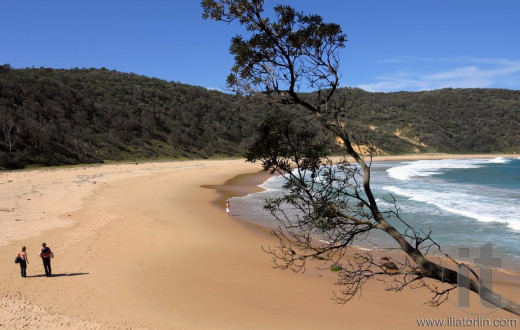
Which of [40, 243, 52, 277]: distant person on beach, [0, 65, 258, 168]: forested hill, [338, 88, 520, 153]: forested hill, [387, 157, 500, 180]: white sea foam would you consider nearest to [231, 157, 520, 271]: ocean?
[387, 157, 500, 180]: white sea foam

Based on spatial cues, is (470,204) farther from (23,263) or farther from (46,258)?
(23,263)

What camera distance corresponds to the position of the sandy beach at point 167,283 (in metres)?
8.41

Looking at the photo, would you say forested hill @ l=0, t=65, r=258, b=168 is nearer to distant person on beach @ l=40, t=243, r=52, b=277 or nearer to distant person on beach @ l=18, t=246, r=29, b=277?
distant person on beach @ l=40, t=243, r=52, b=277

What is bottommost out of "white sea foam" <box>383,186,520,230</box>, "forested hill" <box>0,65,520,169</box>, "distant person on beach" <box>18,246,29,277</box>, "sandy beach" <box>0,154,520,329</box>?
"white sea foam" <box>383,186,520,230</box>

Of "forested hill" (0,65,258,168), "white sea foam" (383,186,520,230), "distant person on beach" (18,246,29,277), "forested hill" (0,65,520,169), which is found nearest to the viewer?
"distant person on beach" (18,246,29,277)

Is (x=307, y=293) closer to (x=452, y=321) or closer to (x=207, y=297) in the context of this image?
(x=207, y=297)

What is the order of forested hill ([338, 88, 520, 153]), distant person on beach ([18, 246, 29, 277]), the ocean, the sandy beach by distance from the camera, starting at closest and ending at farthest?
1. the sandy beach
2. distant person on beach ([18, 246, 29, 277])
3. the ocean
4. forested hill ([338, 88, 520, 153])

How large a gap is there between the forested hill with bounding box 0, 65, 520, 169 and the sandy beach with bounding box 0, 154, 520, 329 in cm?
504

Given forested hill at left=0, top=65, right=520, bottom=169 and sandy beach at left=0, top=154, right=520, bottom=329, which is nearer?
sandy beach at left=0, top=154, right=520, bottom=329

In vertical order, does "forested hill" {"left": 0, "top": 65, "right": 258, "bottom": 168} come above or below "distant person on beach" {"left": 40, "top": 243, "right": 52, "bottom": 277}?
above

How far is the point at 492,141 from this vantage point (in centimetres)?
10744

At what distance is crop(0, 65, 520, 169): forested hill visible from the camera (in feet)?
144

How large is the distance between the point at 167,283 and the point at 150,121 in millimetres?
58856

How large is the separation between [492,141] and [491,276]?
11302 cm
